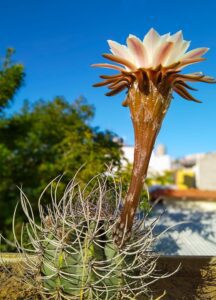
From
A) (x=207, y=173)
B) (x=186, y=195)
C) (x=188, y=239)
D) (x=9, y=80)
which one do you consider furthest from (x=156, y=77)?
(x=207, y=173)

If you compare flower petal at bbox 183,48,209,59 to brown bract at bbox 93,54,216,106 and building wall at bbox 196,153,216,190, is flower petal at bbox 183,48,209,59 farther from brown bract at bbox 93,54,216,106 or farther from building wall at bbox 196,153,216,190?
building wall at bbox 196,153,216,190

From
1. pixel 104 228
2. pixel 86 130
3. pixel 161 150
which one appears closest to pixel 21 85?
pixel 86 130

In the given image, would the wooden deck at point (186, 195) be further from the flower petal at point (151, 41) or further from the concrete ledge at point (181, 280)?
the flower petal at point (151, 41)

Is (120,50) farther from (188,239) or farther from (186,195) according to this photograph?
(186,195)

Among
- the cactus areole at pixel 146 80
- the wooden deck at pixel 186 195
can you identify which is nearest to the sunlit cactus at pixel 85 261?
the cactus areole at pixel 146 80

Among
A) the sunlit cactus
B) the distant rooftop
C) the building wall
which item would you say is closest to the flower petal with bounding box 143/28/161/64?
the sunlit cactus

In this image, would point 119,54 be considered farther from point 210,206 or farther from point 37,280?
point 210,206

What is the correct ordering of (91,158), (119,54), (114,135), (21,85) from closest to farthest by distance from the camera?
(119,54) < (91,158) < (114,135) < (21,85)
